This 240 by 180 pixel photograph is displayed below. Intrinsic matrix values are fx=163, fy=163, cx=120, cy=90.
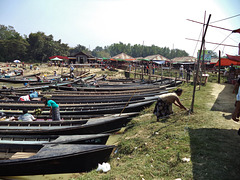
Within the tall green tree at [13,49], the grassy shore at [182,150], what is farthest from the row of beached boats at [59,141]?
the tall green tree at [13,49]

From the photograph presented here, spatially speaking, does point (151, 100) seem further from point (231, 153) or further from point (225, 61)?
point (225, 61)

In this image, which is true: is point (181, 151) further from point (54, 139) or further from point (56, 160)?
point (54, 139)

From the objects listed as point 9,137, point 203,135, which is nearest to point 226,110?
point 203,135

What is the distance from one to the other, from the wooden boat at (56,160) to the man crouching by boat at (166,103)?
2.97m

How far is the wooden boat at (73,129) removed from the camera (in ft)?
21.5

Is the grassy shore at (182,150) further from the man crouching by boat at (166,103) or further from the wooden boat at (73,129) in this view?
the wooden boat at (73,129)

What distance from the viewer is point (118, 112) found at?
9.32 metres

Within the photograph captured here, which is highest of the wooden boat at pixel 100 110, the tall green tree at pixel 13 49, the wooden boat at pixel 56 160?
the tall green tree at pixel 13 49

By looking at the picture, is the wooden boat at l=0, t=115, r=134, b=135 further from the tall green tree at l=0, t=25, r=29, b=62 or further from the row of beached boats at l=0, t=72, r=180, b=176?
the tall green tree at l=0, t=25, r=29, b=62

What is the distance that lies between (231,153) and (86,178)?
3.95 meters

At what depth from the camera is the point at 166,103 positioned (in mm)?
7039

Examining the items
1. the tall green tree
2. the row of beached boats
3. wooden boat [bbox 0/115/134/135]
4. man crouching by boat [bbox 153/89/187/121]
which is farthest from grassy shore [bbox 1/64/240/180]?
the tall green tree

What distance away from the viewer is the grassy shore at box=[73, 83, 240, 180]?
12.9 ft

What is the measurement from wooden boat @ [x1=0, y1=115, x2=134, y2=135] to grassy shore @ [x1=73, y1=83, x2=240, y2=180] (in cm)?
104
